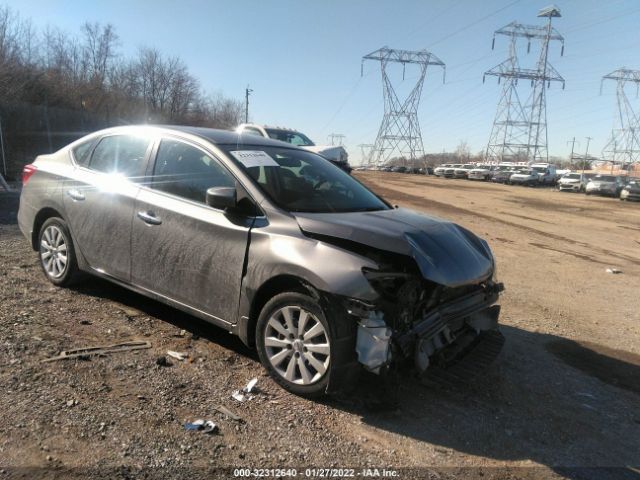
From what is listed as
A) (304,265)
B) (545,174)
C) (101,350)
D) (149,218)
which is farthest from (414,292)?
(545,174)

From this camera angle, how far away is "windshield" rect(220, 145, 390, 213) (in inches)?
159

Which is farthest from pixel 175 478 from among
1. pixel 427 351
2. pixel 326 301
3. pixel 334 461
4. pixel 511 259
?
pixel 511 259

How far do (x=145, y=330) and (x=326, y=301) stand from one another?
1.95 m

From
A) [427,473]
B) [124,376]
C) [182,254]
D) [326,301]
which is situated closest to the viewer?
[427,473]

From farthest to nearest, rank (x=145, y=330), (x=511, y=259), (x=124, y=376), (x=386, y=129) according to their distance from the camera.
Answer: (x=386, y=129), (x=511, y=259), (x=145, y=330), (x=124, y=376)

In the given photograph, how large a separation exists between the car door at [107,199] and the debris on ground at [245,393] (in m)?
1.61

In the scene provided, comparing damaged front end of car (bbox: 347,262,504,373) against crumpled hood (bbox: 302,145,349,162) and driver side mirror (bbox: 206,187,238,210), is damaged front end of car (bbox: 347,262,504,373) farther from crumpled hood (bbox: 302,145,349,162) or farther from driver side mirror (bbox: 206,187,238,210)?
crumpled hood (bbox: 302,145,349,162)

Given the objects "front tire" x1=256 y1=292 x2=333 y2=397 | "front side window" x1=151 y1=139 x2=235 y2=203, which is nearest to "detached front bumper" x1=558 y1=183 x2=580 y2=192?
"front side window" x1=151 y1=139 x2=235 y2=203

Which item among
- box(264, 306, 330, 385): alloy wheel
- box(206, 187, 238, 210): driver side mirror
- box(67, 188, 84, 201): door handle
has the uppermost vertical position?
box(206, 187, 238, 210): driver side mirror

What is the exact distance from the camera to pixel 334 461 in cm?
290

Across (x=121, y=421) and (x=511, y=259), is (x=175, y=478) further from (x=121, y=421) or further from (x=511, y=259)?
(x=511, y=259)

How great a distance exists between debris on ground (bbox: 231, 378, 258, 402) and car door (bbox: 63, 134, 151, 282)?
5.28 feet

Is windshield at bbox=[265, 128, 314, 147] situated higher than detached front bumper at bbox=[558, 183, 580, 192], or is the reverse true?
windshield at bbox=[265, 128, 314, 147]

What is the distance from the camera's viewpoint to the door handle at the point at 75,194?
4.95 metres
